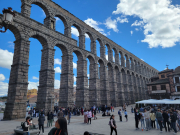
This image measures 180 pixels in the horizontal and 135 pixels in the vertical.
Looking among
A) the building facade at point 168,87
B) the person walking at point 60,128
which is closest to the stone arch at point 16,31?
the person walking at point 60,128

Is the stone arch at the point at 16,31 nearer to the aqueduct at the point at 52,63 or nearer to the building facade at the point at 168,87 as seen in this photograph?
the aqueduct at the point at 52,63

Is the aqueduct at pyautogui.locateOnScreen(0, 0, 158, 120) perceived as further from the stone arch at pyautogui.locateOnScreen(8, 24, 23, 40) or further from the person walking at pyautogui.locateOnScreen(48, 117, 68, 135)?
the person walking at pyautogui.locateOnScreen(48, 117, 68, 135)

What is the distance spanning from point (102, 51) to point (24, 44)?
20.9 meters

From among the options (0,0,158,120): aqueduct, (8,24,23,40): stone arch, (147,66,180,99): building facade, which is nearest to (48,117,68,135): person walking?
(0,0,158,120): aqueduct

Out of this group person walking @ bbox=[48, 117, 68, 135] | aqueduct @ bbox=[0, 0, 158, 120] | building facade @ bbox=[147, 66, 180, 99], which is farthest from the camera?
building facade @ bbox=[147, 66, 180, 99]

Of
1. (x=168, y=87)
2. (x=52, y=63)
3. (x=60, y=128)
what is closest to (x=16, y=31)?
(x=52, y=63)

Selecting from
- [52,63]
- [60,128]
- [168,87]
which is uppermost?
[52,63]

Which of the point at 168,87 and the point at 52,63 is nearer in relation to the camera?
the point at 52,63

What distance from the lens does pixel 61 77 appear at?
22391 mm

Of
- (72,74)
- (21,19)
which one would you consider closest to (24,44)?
(21,19)

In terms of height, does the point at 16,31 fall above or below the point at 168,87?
above

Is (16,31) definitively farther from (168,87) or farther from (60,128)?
(168,87)

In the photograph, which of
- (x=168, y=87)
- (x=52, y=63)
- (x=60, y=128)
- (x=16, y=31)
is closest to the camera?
(x=60, y=128)

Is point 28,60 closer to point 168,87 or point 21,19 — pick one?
point 21,19
